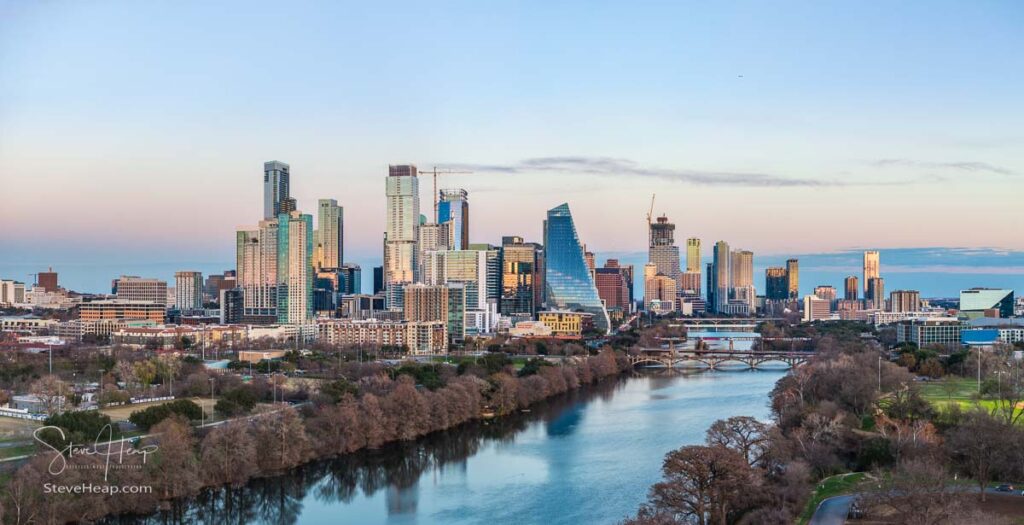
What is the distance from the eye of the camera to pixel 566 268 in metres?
67.2

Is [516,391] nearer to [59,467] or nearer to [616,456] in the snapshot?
[616,456]

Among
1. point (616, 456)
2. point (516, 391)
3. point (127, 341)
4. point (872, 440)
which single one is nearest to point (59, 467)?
point (616, 456)

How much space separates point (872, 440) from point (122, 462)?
10968mm

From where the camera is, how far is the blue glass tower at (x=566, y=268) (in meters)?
66.4

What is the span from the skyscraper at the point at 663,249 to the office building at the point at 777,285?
9828 millimetres

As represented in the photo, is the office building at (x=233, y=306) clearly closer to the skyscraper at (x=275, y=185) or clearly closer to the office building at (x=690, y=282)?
the skyscraper at (x=275, y=185)

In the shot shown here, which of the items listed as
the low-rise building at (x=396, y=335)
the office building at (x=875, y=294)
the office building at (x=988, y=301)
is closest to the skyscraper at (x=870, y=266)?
the office building at (x=875, y=294)

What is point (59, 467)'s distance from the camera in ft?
44.1

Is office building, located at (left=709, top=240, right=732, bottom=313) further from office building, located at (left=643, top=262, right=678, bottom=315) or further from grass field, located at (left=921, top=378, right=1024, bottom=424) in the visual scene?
grass field, located at (left=921, top=378, right=1024, bottom=424)

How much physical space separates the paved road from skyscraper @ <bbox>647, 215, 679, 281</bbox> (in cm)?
10203

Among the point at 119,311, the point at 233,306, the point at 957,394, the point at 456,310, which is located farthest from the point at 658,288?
the point at 957,394

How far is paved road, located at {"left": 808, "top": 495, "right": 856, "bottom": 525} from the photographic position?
1192 centimetres

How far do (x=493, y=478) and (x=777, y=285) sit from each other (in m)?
98.9

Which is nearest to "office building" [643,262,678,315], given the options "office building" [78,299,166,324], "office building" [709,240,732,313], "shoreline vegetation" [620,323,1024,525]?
"office building" [709,240,732,313]
